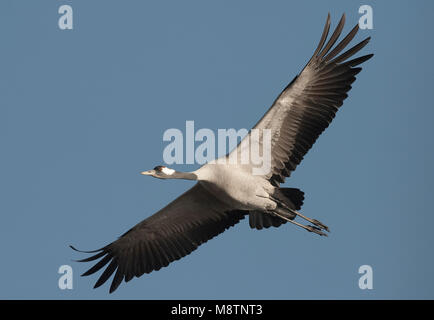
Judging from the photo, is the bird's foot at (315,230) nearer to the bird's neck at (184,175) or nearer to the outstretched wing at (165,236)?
the outstretched wing at (165,236)

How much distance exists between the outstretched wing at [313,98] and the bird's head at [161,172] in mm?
1203

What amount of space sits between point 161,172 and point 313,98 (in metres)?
2.90

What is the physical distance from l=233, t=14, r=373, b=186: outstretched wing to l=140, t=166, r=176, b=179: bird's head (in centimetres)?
120

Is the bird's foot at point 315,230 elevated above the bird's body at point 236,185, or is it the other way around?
the bird's body at point 236,185

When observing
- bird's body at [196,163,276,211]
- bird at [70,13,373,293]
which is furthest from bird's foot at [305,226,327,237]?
bird's body at [196,163,276,211]

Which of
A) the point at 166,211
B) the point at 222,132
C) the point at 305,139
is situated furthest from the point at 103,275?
the point at 305,139

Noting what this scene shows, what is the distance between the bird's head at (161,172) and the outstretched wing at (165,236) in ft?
3.17

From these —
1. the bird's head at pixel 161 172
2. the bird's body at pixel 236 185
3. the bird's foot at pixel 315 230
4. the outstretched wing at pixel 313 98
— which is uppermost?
the outstretched wing at pixel 313 98

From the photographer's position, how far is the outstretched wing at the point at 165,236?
1662cm

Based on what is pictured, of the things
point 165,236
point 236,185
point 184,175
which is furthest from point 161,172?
point 165,236

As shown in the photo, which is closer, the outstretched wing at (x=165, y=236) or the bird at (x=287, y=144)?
the bird at (x=287, y=144)

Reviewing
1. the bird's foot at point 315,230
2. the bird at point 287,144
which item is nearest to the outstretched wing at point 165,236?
the bird at point 287,144
